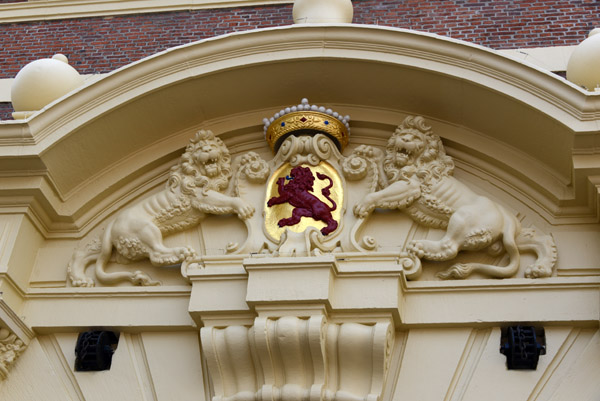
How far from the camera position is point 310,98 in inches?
300

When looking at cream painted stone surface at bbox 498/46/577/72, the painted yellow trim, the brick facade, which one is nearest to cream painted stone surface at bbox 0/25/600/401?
cream painted stone surface at bbox 498/46/577/72

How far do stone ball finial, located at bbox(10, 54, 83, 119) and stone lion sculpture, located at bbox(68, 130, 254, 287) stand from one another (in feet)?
3.40

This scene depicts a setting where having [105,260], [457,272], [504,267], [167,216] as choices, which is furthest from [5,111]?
[504,267]

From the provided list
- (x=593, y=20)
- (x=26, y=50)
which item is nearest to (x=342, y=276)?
(x=593, y=20)

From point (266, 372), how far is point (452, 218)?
162cm

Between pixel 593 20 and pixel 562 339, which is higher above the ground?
pixel 593 20

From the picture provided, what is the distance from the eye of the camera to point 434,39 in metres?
7.01

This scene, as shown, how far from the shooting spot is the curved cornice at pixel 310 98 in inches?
271

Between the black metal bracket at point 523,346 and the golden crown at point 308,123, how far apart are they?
190 centimetres

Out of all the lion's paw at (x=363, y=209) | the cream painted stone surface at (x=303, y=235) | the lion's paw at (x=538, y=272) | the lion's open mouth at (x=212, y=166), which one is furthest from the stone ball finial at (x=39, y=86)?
the lion's paw at (x=538, y=272)

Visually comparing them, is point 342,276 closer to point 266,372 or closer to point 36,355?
point 266,372

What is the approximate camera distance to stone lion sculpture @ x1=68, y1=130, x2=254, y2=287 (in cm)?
718

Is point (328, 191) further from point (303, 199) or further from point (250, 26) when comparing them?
point (250, 26)

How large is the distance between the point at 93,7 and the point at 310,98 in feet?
9.30
